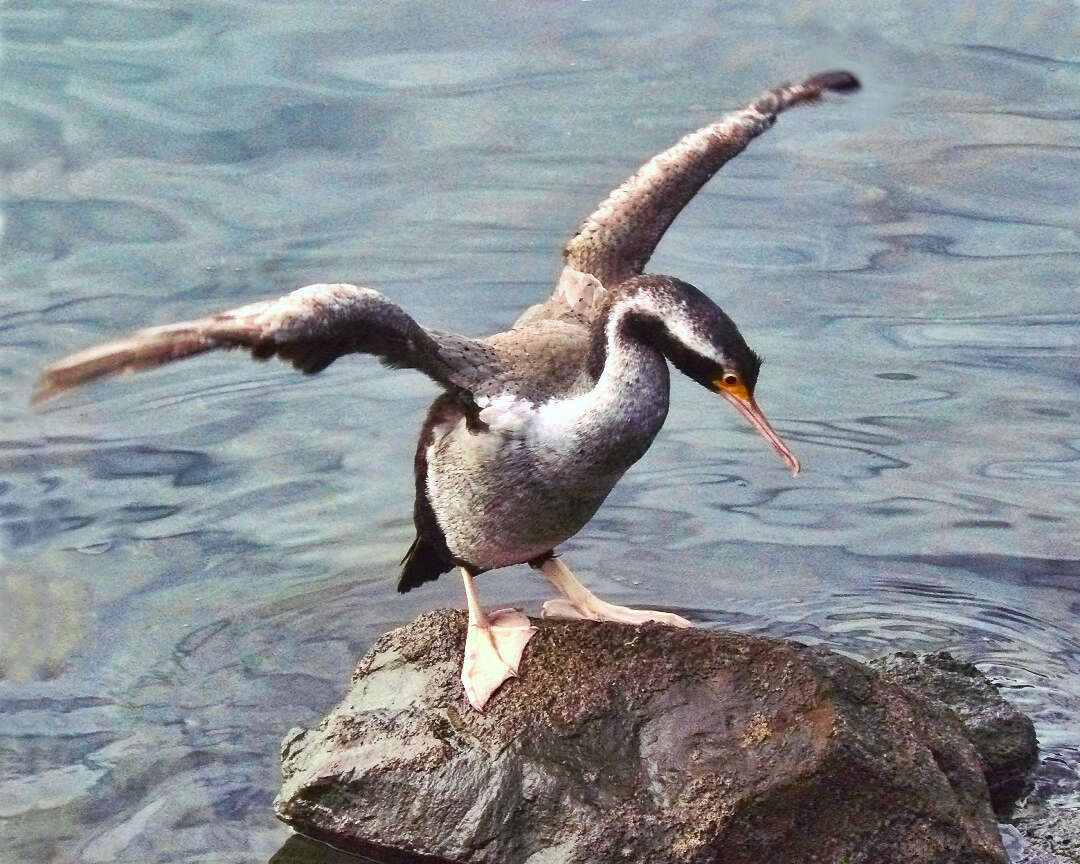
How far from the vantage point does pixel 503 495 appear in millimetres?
6109

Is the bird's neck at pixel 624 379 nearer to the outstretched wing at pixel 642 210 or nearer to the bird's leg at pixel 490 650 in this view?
the bird's leg at pixel 490 650

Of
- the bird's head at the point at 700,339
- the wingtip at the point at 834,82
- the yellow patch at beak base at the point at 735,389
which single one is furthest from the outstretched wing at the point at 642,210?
the yellow patch at beak base at the point at 735,389

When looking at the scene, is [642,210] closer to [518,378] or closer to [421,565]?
[518,378]

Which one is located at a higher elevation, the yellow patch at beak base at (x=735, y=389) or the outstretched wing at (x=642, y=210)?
the outstretched wing at (x=642, y=210)

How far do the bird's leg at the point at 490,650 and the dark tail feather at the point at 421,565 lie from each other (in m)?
0.48

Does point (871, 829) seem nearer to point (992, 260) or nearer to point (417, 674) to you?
point (417, 674)

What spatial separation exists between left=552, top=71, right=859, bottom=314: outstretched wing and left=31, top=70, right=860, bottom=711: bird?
11.5 inches

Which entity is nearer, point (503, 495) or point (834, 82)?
point (503, 495)

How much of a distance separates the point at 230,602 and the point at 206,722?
1011 mm

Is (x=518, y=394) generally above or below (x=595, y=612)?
above

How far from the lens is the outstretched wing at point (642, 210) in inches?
278

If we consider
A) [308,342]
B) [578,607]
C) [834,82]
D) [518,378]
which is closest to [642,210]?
[834,82]

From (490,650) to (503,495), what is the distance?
0.52 m

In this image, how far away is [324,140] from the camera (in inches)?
475
